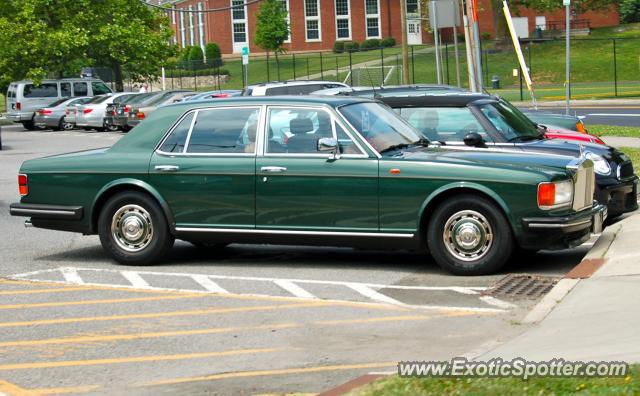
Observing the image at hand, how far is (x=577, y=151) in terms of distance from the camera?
40.9ft

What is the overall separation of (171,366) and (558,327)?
2552mm

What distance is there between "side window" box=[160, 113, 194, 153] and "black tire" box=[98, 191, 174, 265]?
52 cm

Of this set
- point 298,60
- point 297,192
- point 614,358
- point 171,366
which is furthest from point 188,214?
point 298,60

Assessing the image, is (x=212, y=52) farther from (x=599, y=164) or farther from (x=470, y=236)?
(x=470, y=236)

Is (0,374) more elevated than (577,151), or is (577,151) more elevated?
(577,151)

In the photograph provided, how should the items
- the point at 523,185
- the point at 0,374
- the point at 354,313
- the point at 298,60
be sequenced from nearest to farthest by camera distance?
1. the point at 0,374
2. the point at 354,313
3. the point at 523,185
4. the point at 298,60

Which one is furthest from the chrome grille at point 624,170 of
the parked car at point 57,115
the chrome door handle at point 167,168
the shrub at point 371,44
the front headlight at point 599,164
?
the shrub at point 371,44

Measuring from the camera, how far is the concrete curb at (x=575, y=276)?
8.35 metres

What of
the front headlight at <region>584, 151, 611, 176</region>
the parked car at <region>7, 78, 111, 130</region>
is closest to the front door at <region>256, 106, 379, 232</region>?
the front headlight at <region>584, 151, 611, 176</region>

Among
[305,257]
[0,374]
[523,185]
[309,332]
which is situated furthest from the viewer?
[305,257]

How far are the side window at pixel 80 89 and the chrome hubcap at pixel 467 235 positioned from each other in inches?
1580

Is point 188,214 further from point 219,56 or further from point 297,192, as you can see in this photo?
point 219,56

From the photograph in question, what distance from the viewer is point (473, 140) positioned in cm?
1205

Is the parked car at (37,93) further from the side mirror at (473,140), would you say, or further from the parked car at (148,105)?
the side mirror at (473,140)
